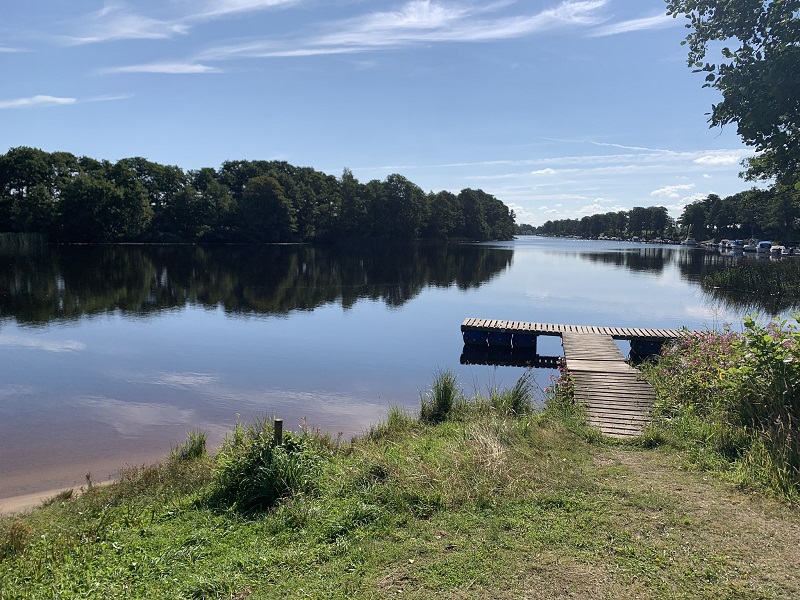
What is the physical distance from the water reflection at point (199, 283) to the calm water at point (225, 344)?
183mm

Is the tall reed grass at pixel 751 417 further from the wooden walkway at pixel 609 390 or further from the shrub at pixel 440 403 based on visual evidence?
the shrub at pixel 440 403

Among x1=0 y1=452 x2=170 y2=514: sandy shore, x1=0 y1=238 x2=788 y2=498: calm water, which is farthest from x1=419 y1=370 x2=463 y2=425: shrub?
x1=0 y1=452 x2=170 y2=514: sandy shore

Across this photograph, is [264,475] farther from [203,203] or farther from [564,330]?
[203,203]

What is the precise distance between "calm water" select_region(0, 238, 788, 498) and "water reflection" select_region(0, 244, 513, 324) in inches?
7.2

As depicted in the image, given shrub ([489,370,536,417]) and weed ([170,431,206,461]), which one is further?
shrub ([489,370,536,417])

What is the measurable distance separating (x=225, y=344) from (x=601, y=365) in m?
12.6

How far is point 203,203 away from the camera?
270ft

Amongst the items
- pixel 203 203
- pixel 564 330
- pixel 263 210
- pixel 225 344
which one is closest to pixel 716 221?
pixel 263 210

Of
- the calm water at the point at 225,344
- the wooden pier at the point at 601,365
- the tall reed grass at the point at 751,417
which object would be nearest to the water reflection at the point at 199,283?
the calm water at the point at 225,344

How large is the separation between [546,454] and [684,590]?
10.1ft

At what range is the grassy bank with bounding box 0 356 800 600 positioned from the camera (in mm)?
4246

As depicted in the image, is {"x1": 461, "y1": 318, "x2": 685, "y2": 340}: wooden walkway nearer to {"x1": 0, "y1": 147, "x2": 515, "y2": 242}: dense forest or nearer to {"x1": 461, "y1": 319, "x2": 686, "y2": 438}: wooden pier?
{"x1": 461, "y1": 319, "x2": 686, "y2": 438}: wooden pier

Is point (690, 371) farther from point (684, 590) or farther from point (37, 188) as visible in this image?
point (37, 188)

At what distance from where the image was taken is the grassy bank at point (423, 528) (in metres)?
4.25
